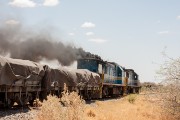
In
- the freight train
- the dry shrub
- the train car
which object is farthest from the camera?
the train car

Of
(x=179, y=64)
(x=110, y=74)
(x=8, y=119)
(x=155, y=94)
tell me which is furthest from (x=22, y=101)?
(x=110, y=74)

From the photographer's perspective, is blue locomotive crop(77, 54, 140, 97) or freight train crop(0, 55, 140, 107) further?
blue locomotive crop(77, 54, 140, 97)

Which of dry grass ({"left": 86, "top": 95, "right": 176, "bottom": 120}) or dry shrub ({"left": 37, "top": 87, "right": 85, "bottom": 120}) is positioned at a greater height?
dry shrub ({"left": 37, "top": 87, "right": 85, "bottom": 120})

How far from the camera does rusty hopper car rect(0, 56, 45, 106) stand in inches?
643

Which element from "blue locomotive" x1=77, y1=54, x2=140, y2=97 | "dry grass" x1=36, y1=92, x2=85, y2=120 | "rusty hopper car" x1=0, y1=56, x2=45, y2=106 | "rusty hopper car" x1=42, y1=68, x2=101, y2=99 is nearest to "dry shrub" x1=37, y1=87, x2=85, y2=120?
"dry grass" x1=36, y1=92, x2=85, y2=120

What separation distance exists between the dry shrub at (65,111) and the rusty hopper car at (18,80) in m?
8.94

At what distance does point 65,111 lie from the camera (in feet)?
25.1

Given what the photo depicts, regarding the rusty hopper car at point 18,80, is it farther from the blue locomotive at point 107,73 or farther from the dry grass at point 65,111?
the blue locomotive at point 107,73

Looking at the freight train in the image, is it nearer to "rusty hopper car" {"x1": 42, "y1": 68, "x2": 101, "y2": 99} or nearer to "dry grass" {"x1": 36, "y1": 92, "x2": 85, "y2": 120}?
"rusty hopper car" {"x1": 42, "y1": 68, "x2": 101, "y2": 99}

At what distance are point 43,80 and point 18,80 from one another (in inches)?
115

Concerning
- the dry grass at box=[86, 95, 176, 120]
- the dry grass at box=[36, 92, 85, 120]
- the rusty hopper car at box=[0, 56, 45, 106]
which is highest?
the rusty hopper car at box=[0, 56, 45, 106]

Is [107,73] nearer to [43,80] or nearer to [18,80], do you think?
[43,80]

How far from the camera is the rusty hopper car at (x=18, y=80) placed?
16328 millimetres

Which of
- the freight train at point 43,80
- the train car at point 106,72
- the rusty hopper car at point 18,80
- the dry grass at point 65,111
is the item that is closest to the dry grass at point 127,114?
the freight train at point 43,80
